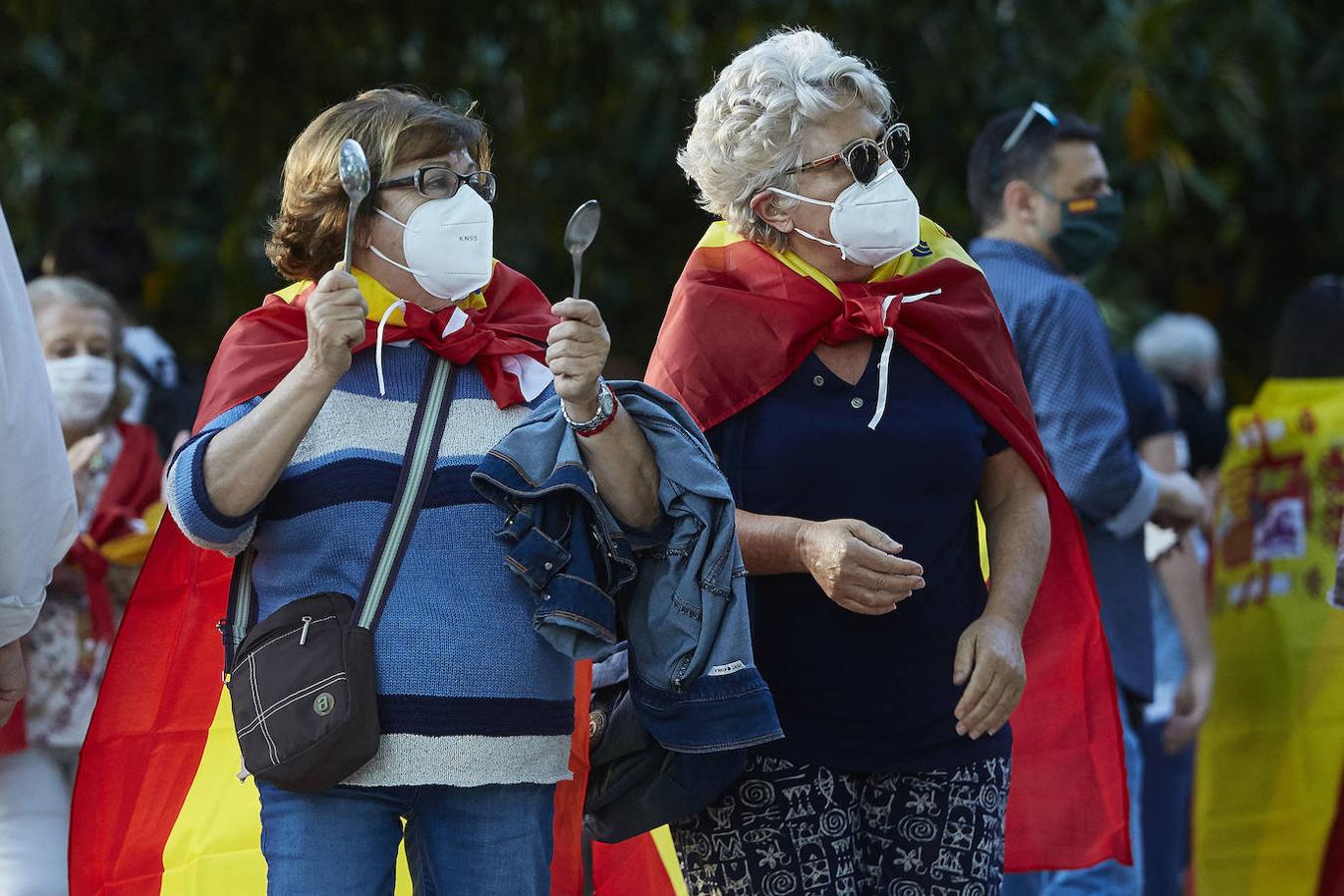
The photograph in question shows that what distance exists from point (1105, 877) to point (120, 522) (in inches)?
99.6

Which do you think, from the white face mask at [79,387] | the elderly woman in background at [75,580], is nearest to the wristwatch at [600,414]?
the elderly woman in background at [75,580]

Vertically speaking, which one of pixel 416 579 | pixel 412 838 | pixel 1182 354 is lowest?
pixel 1182 354

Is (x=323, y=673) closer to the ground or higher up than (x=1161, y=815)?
higher up

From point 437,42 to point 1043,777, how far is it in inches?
195

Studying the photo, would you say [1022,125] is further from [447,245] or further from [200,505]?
[200,505]

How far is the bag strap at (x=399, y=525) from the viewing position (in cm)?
309

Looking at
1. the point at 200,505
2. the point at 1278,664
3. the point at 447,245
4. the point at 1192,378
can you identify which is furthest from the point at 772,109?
the point at 1192,378

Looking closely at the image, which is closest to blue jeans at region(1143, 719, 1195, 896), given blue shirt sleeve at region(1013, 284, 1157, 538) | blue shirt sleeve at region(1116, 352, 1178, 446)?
blue shirt sleeve at region(1116, 352, 1178, 446)

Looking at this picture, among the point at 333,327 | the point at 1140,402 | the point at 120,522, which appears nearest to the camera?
the point at 333,327

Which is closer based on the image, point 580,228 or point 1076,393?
point 580,228

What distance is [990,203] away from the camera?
5203 mm

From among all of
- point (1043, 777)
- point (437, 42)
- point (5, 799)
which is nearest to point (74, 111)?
point (437, 42)

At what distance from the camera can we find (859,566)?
129 inches

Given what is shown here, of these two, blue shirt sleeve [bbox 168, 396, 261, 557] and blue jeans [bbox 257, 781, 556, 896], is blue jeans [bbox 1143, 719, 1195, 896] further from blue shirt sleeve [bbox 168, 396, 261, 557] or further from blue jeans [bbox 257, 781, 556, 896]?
blue shirt sleeve [bbox 168, 396, 261, 557]
